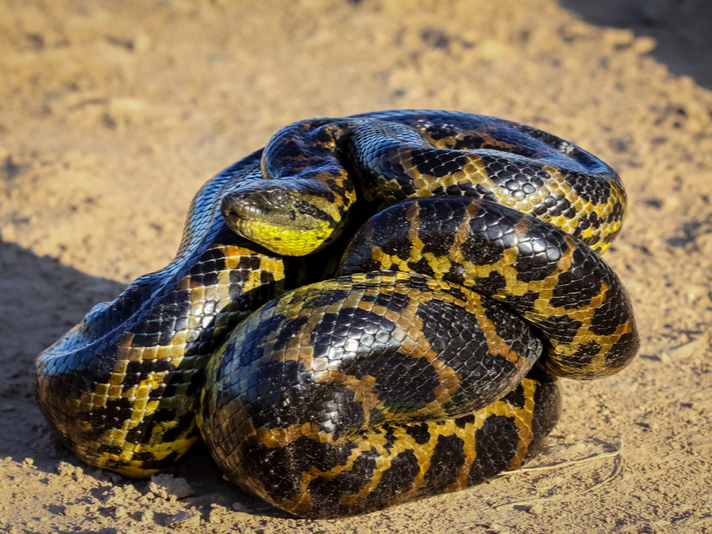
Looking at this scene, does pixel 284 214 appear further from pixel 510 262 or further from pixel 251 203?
pixel 510 262

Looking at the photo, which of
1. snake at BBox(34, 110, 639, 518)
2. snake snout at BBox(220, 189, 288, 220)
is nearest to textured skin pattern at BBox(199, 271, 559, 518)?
snake at BBox(34, 110, 639, 518)

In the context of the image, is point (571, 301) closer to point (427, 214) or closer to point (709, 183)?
point (427, 214)

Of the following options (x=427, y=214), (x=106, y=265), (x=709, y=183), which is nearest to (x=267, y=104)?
(x=106, y=265)

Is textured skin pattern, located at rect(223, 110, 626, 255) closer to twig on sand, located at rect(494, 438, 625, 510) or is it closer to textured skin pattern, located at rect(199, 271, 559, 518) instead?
textured skin pattern, located at rect(199, 271, 559, 518)

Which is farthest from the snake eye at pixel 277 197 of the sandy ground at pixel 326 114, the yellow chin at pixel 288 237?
the sandy ground at pixel 326 114

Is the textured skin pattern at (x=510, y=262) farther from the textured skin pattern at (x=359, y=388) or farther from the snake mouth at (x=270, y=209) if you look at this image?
the snake mouth at (x=270, y=209)

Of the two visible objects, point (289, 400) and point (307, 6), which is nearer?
point (289, 400)

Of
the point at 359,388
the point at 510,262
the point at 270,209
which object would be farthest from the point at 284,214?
the point at 510,262
